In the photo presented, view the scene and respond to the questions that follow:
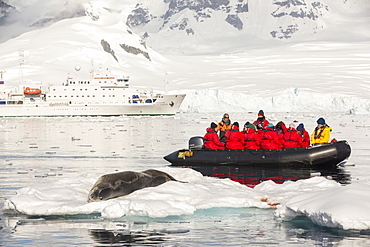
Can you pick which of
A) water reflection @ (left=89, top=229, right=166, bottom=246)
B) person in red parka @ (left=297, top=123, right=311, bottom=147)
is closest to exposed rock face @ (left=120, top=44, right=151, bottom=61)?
person in red parka @ (left=297, top=123, right=311, bottom=147)

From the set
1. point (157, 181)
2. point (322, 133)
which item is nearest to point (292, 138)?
point (322, 133)

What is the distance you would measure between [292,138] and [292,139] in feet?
0.14

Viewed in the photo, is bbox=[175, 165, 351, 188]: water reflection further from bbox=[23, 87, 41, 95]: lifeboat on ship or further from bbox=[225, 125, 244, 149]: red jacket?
bbox=[23, 87, 41, 95]: lifeboat on ship

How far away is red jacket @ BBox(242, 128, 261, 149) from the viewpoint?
698 inches

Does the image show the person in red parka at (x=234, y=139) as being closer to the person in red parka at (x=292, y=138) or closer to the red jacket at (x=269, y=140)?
the red jacket at (x=269, y=140)

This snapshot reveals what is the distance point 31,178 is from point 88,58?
123 meters

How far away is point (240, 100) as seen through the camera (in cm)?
8025

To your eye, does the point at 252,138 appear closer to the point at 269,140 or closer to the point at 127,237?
the point at 269,140

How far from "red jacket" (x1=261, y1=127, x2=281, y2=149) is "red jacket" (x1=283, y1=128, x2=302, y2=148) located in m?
0.24

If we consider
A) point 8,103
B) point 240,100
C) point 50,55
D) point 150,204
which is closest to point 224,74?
point 50,55

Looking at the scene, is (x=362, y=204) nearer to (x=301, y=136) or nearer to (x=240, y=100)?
(x=301, y=136)

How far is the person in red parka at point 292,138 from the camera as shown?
17.5 m

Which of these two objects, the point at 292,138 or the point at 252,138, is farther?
the point at 252,138

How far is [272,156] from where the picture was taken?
17.3m
